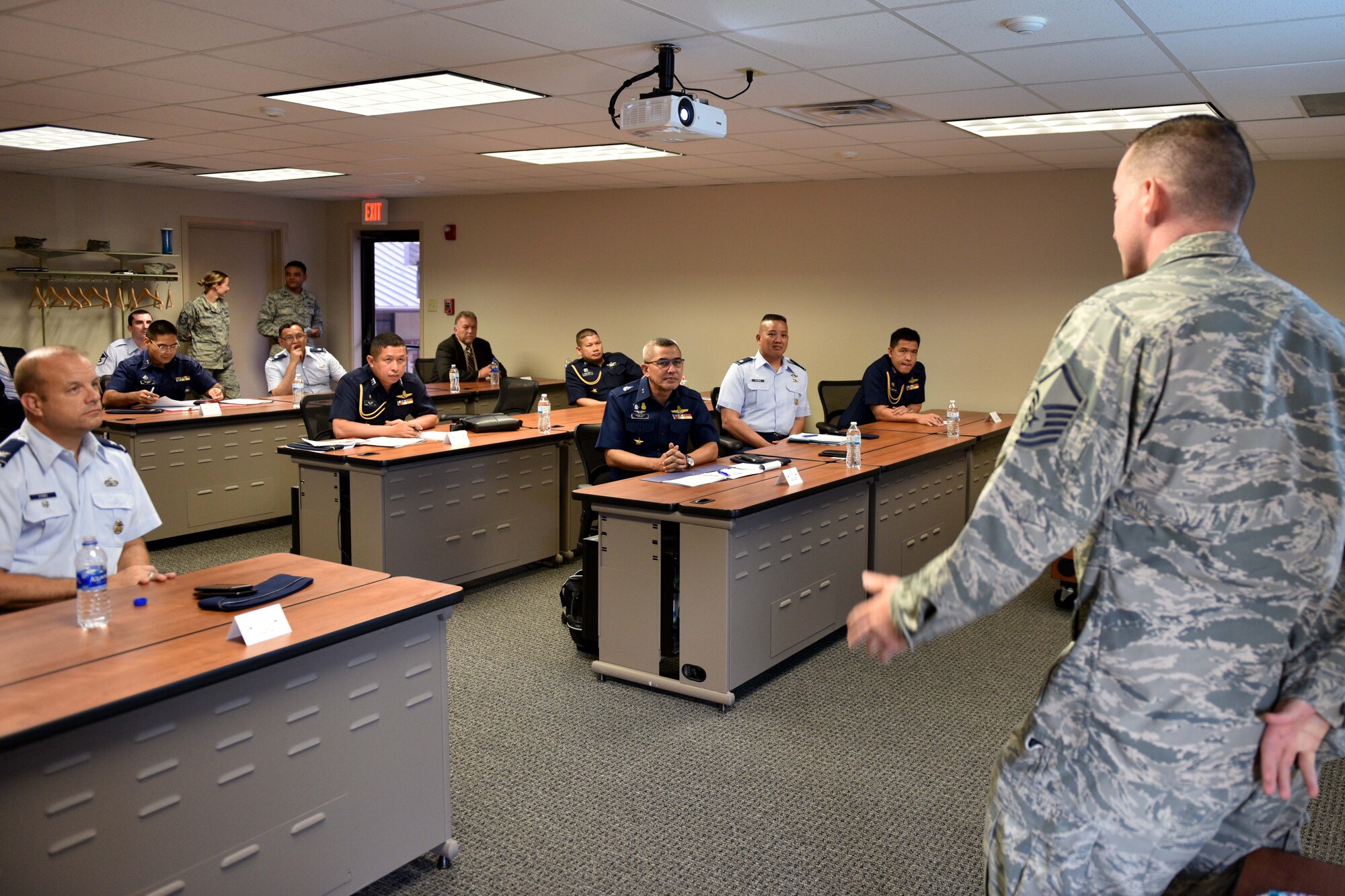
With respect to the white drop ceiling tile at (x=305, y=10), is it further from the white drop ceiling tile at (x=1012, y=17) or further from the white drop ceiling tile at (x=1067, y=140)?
the white drop ceiling tile at (x=1067, y=140)

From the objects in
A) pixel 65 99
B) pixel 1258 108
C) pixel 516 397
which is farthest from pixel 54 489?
pixel 1258 108

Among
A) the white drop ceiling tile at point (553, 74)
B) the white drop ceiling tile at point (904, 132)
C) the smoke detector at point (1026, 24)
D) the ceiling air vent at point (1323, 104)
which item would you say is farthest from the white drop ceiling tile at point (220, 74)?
the ceiling air vent at point (1323, 104)

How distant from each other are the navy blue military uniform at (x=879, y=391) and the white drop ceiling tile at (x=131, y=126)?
4603 mm

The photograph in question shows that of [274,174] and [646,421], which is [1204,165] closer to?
[646,421]

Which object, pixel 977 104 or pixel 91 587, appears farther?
pixel 977 104

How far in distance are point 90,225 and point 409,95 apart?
19.5ft

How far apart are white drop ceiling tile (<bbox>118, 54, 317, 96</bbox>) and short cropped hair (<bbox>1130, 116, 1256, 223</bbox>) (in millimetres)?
4251

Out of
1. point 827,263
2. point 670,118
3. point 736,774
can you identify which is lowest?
point 736,774

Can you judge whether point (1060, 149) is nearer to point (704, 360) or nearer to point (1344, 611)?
point (704, 360)

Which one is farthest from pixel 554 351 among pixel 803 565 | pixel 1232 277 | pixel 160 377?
pixel 1232 277

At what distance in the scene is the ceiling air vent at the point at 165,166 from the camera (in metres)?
8.01

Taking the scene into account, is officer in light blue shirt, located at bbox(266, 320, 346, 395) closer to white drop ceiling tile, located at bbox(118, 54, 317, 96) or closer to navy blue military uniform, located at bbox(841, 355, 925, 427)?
white drop ceiling tile, located at bbox(118, 54, 317, 96)

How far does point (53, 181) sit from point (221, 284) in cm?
188

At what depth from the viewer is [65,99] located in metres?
5.38
